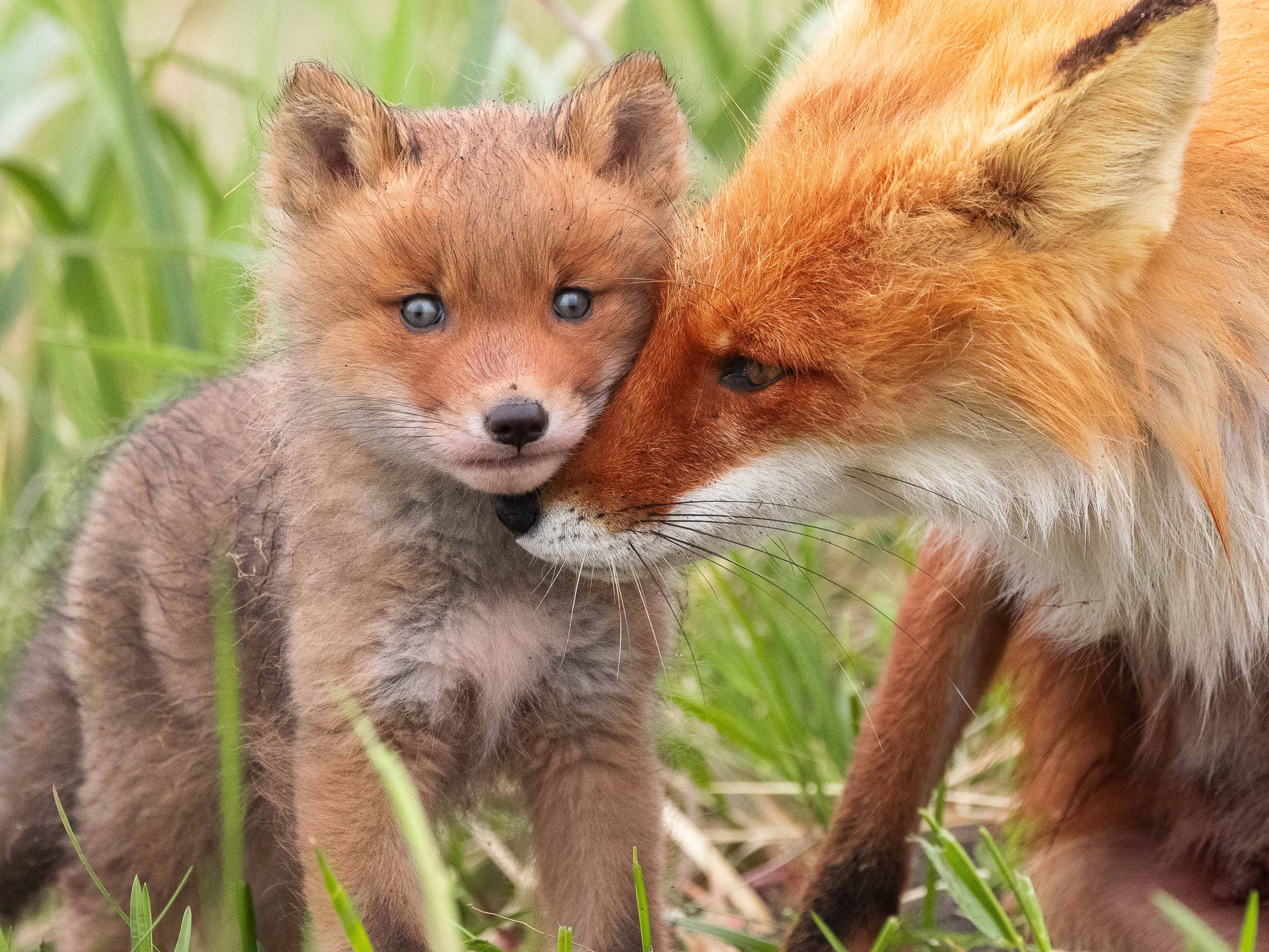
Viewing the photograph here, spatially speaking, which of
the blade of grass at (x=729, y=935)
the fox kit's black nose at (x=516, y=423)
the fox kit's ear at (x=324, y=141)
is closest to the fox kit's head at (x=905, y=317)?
the fox kit's black nose at (x=516, y=423)

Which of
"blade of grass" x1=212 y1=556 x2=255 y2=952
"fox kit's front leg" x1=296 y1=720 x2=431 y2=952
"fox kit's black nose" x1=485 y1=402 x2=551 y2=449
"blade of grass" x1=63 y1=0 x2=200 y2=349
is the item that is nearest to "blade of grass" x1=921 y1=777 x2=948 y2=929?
"fox kit's front leg" x1=296 y1=720 x2=431 y2=952

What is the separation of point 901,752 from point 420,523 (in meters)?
1.18

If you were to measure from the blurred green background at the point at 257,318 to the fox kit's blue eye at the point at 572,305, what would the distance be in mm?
524

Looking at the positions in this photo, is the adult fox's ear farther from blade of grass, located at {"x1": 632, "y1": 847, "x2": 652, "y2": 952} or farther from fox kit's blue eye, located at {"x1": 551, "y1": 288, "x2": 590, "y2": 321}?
blade of grass, located at {"x1": 632, "y1": 847, "x2": 652, "y2": 952}

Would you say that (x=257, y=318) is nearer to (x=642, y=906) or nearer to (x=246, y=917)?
(x=246, y=917)

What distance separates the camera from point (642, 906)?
92.6 inches

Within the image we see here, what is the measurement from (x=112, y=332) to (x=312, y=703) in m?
2.52

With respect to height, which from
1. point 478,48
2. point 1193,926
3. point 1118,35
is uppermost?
point 478,48

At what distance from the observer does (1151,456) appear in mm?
2264

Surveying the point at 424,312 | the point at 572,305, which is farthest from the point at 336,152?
the point at 572,305

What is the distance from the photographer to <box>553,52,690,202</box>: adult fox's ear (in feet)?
8.32

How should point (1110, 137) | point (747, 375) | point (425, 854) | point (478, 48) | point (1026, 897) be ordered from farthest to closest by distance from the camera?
point (478, 48) < point (1026, 897) < point (747, 375) < point (1110, 137) < point (425, 854)

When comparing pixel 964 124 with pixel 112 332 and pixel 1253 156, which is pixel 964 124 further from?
pixel 112 332

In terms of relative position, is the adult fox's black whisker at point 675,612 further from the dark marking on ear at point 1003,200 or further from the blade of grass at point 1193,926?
the blade of grass at point 1193,926
